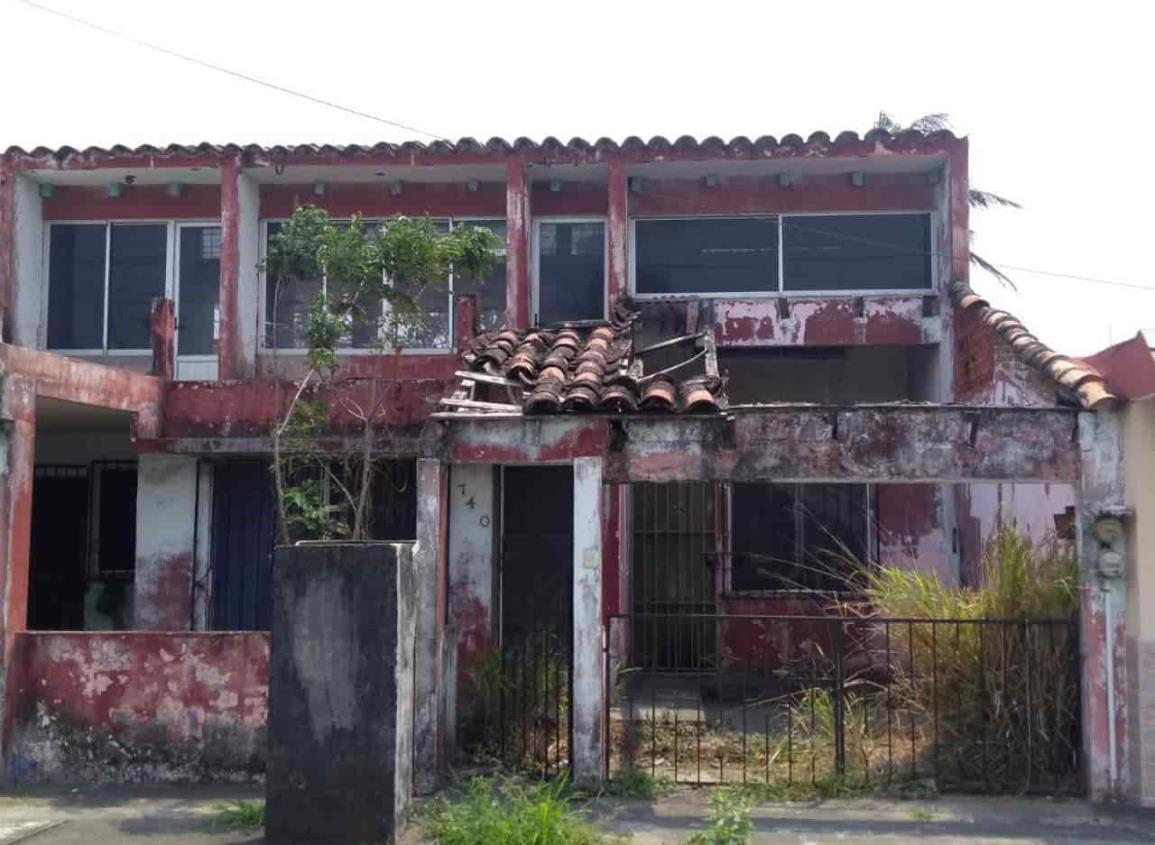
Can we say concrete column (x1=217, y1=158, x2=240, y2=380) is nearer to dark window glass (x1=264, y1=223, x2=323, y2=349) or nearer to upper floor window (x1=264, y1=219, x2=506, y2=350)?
upper floor window (x1=264, y1=219, x2=506, y2=350)

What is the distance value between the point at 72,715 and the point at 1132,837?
7.71m

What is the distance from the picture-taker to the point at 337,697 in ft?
24.7

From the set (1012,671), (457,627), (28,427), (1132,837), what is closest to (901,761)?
(1012,671)

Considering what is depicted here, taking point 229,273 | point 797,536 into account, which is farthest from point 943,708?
point 229,273

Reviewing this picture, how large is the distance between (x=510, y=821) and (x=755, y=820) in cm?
183

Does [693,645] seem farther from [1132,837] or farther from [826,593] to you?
A: [1132,837]

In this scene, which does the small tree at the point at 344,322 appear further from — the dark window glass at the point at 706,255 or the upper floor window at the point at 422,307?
the dark window glass at the point at 706,255

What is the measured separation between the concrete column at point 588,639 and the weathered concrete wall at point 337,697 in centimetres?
143

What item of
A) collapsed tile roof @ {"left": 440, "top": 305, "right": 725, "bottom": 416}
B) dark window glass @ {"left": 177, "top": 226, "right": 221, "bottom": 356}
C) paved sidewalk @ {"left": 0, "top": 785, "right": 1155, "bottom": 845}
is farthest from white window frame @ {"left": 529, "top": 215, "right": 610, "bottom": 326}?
paved sidewalk @ {"left": 0, "top": 785, "right": 1155, "bottom": 845}

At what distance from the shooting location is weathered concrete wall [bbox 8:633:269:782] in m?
8.96

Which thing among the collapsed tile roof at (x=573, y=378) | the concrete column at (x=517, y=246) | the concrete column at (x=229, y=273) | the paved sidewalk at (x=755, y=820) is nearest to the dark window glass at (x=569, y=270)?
the concrete column at (x=517, y=246)

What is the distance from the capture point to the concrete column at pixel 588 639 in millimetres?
8531

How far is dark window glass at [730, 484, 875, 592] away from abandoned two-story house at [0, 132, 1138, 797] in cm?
3

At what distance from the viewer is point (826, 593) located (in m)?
12.0
